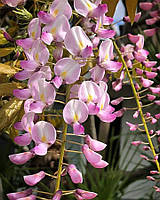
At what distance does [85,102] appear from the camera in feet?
0.99

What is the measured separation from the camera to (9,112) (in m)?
0.37

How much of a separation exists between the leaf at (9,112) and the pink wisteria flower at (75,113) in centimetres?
10

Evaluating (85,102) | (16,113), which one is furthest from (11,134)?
(85,102)

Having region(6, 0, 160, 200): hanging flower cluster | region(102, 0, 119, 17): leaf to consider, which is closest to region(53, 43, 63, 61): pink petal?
region(6, 0, 160, 200): hanging flower cluster

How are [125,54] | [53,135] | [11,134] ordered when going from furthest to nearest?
[125,54], [11,134], [53,135]

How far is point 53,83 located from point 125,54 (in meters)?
0.28

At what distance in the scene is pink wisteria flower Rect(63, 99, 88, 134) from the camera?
29cm

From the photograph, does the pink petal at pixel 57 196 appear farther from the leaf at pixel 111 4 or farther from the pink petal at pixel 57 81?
the leaf at pixel 111 4

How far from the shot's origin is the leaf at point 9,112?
36 centimetres

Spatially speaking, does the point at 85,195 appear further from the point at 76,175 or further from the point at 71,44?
the point at 71,44

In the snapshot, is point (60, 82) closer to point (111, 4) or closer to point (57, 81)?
point (57, 81)

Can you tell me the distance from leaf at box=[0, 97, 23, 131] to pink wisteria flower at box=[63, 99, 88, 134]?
10 cm

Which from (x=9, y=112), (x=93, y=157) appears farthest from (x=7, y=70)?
(x=93, y=157)

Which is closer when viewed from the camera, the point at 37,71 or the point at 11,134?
the point at 37,71
